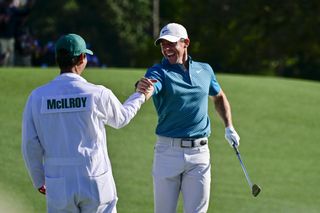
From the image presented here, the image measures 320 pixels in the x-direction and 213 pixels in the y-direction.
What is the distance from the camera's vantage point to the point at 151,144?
1420 cm

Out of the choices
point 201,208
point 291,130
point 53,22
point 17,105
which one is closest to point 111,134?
point 17,105

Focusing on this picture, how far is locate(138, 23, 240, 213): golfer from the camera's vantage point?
24.8 ft

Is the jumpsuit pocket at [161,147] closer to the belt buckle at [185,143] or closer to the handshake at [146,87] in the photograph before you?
the belt buckle at [185,143]

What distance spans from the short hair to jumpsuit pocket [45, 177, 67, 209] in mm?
725

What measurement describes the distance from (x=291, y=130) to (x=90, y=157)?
1060cm

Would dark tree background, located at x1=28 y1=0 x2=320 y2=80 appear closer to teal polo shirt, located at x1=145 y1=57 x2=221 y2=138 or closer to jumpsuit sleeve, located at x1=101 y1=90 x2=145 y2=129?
teal polo shirt, located at x1=145 y1=57 x2=221 y2=138

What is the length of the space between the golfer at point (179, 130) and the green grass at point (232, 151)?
3.01m

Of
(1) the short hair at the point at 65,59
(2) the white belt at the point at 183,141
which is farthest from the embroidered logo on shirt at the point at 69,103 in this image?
(2) the white belt at the point at 183,141

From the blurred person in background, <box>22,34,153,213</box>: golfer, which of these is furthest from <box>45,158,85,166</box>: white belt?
the blurred person in background

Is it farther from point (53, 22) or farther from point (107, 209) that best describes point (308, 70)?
point (107, 209)

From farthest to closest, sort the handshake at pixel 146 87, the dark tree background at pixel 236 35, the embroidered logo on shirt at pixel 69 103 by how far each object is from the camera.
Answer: the dark tree background at pixel 236 35 < the handshake at pixel 146 87 < the embroidered logo on shirt at pixel 69 103

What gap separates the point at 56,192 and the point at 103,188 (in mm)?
294

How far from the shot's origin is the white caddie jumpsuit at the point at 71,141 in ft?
18.9

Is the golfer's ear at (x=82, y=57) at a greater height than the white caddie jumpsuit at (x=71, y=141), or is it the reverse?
the golfer's ear at (x=82, y=57)
